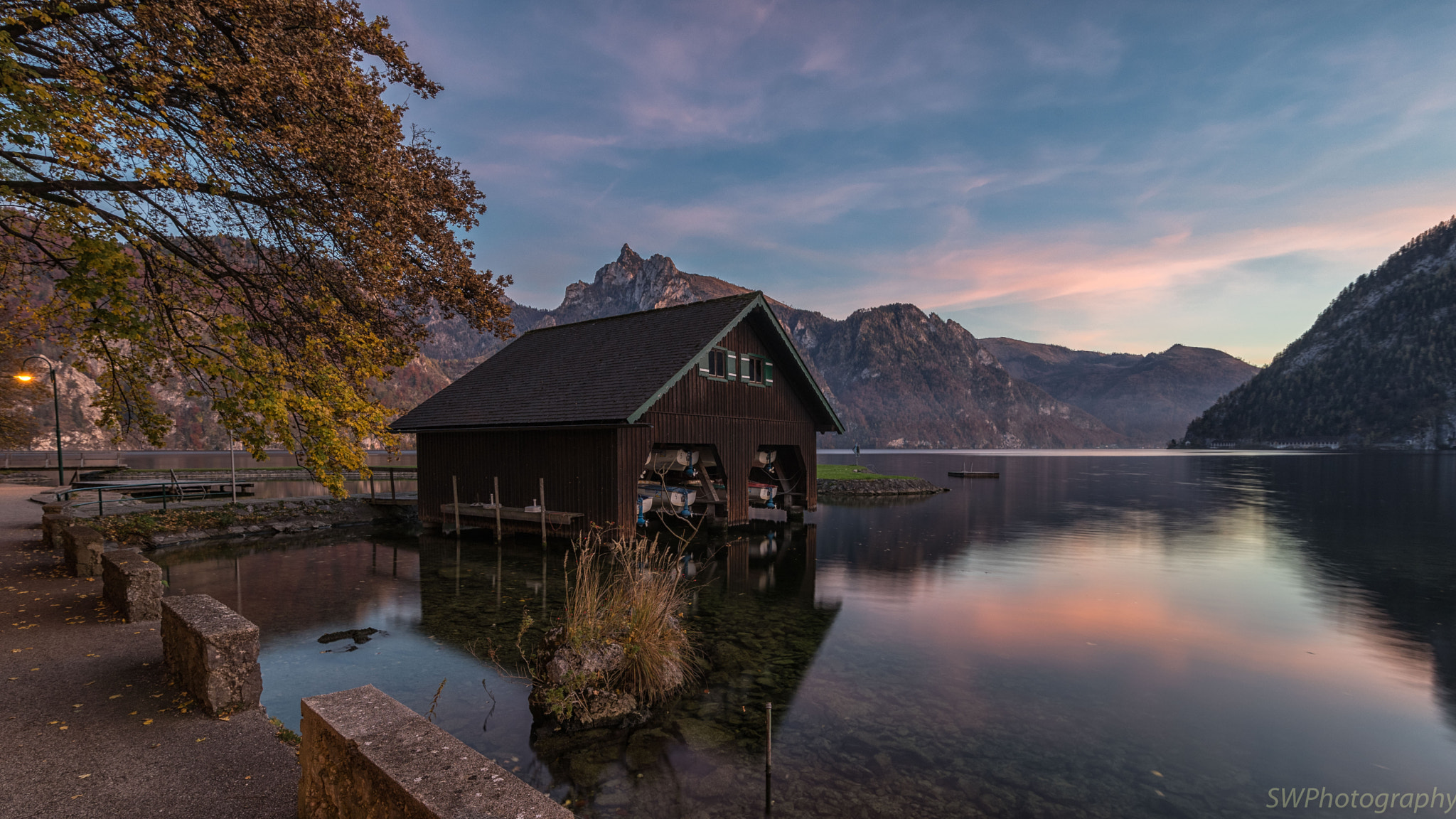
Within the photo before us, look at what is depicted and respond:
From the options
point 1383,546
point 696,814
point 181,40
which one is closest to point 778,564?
point 696,814

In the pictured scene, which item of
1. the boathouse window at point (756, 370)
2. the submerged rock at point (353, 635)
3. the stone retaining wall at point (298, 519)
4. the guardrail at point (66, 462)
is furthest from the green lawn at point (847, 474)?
the guardrail at point (66, 462)

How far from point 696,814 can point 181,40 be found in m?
10.8

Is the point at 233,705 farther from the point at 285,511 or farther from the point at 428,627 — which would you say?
the point at 285,511

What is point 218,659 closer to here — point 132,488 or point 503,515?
point 503,515

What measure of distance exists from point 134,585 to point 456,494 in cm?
1438

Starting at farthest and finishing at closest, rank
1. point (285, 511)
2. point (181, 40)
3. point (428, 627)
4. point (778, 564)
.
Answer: point (285, 511), point (778, 564), point (428, 627), point (181, 40)

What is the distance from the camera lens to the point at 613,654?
866cm

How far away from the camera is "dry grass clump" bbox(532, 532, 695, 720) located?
823 cm

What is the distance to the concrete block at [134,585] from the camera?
918 cm

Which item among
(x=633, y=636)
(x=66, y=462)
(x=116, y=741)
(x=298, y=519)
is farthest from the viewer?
(x=66, y=462)

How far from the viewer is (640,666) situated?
8.74 m

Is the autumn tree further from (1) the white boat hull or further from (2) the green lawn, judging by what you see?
(2) the green lawn

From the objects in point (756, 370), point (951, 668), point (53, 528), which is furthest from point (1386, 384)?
point (53, 528)

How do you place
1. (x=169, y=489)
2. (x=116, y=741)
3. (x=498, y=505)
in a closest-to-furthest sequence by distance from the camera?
(x=116, y=741) → (x=498, y=505) → (x=169, y=489)
